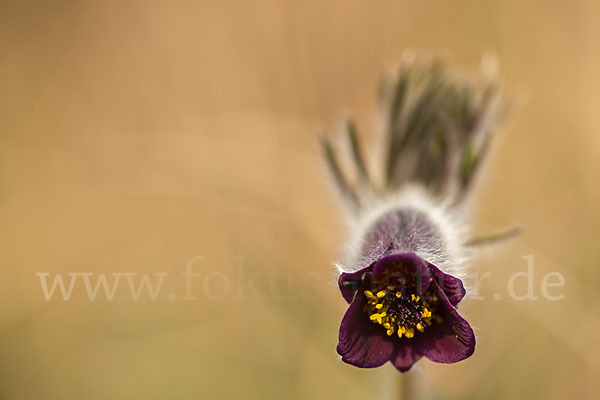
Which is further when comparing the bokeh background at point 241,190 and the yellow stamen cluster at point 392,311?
the bokeh background at point 241,190

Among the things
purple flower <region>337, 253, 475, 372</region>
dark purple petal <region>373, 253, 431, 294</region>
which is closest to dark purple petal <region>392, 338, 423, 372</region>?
purple flower <region>337, 253, 475, 372</region>

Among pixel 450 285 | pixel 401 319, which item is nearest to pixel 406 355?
pixel 401 319

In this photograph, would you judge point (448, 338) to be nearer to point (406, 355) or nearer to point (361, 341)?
point (406, 355)

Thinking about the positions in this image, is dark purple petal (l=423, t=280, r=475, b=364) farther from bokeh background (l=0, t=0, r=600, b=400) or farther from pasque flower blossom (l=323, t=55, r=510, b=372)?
bokeh background (l=0, t=0, r=600, b=400)

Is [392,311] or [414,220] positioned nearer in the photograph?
[392,311]

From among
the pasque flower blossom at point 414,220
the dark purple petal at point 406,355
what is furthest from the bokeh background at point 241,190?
the dark purple petal at point 406,355

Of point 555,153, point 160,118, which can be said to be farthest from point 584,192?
point 160,118

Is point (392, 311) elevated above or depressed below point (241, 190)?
below

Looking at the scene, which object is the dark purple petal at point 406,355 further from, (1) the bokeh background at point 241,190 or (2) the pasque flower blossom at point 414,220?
(1) the bokeh background at point 241,190
